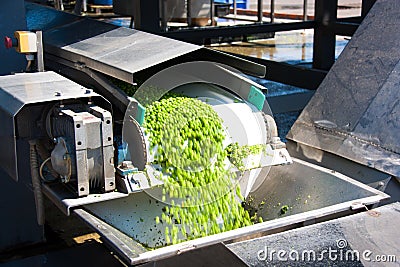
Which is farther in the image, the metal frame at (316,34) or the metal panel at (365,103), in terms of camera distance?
the metal frame at (316,34)

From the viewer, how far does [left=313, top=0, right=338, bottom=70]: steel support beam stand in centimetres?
436

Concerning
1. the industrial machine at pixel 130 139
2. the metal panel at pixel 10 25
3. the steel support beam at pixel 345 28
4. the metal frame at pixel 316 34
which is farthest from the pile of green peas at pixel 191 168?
the steel support beam at pixel 345 28

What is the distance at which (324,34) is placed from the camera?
14.6 feet

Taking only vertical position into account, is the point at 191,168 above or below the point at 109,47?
below

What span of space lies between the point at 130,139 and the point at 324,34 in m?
3.15

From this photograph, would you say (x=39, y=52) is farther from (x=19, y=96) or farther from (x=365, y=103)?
(x=365, y=103)

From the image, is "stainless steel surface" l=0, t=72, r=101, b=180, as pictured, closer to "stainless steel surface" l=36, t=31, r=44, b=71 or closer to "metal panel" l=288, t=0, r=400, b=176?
"stainless steel surface" l=36, t=31, r=44, b=71

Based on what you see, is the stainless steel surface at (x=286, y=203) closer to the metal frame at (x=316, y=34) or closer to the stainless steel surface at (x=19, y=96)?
the stainless steel surface at (x=19, y=96)

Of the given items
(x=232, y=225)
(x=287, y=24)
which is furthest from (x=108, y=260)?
(x=287, y=24)

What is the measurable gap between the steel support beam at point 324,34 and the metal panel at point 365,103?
1.98 metres

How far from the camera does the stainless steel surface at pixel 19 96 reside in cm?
149

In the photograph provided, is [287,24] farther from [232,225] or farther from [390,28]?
[232,225]

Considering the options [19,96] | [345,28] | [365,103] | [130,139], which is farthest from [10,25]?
[345,28]

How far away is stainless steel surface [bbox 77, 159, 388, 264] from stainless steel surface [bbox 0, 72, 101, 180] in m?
0.30
